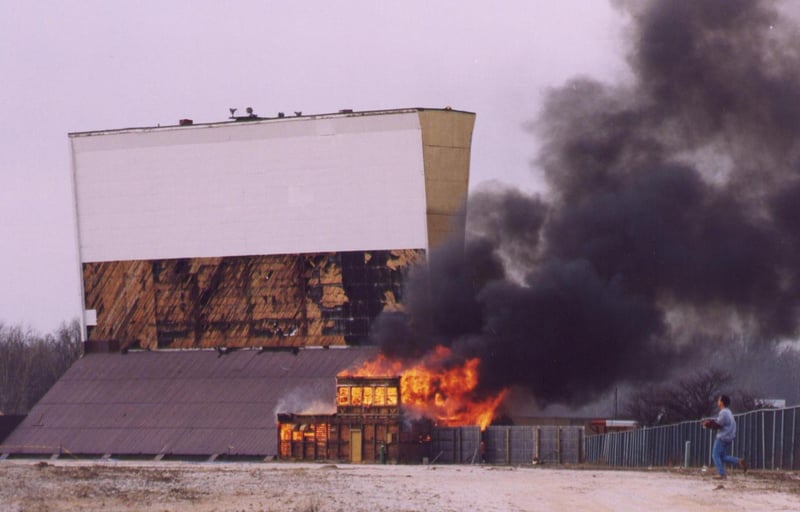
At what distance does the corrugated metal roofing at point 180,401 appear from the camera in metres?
74.7

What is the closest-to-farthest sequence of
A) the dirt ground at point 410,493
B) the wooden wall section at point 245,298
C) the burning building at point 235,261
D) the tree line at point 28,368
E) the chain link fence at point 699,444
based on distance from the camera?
1. the dirt ground at point 410,493
2. the chain link fence at point 699,444
3. the burning building at point 235,261
4. the wooden wall section at point 245,298
5. the tree line at point 28,368

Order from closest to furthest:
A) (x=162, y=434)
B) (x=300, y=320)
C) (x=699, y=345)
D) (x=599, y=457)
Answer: (x=599, y=457) < (x=699, y=345) < (x=162, y=434) < (x=300, y=320)

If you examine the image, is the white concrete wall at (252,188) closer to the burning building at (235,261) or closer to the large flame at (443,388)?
the burning building at (235,261)

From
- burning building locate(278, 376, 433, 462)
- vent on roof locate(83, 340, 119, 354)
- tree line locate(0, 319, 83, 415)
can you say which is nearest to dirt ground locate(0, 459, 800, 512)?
burning building locate(278, 376, 433, 462)

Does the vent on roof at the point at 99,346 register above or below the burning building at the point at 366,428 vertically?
A: above

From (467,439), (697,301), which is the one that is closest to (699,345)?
(697,301)

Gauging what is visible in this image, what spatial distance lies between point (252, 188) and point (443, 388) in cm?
2001

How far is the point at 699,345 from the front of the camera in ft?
223

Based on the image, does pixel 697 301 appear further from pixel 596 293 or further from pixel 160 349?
pixel 160 349

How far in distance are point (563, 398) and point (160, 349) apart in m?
26.9

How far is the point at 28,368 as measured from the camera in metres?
128

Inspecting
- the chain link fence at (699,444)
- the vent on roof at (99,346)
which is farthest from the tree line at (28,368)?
the chain link fence at (699,444)

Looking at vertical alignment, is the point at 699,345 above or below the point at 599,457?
above

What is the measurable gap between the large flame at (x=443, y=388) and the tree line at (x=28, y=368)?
5414 centimetres
